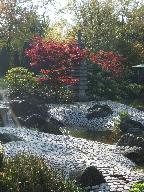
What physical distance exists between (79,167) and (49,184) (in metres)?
2.89

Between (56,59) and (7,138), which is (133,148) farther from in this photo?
(56,59)

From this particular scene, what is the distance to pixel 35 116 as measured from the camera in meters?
21.8

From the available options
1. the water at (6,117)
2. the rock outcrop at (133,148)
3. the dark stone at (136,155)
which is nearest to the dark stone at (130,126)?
the rock outcrop at (133,148)

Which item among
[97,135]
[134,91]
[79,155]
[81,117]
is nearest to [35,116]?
[97,135]

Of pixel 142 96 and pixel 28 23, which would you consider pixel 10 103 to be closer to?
pixel 142 96

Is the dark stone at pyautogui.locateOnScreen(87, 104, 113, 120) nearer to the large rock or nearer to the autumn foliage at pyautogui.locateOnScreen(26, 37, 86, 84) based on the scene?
the large rock

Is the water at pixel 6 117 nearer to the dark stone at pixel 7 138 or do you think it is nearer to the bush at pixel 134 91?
the dark stone at pixel 7 138

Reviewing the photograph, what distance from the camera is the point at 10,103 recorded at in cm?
2533

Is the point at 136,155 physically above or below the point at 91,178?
below

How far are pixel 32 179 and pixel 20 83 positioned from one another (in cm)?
2026

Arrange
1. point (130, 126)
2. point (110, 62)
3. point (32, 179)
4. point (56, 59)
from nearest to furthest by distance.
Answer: point (32, 179)
point (130, 126)
point (56, 59)
point (110, 62)

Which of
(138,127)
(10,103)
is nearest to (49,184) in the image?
(138,127)

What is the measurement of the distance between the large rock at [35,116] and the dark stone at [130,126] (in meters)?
3.05

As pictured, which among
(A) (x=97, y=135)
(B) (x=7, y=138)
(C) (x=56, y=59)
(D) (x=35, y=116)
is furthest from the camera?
(C) (x=56, y=59)
